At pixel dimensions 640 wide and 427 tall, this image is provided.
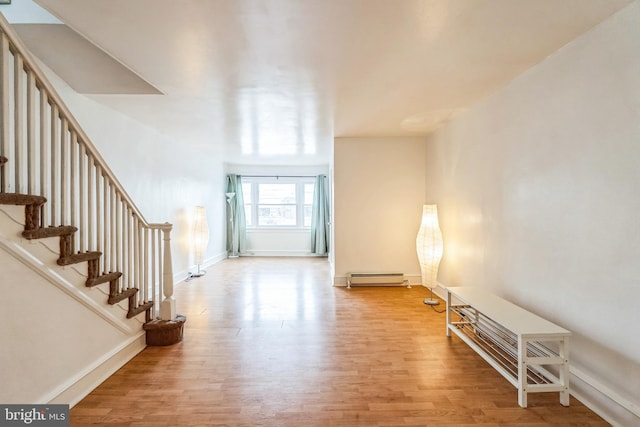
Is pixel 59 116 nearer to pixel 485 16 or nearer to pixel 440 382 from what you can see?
pixel 485 16

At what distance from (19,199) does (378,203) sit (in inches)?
153

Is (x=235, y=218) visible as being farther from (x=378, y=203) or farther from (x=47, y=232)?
(x=47, y=232)

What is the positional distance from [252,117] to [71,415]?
9.79ft

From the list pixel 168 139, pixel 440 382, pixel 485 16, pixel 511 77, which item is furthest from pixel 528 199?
pixel 168 139

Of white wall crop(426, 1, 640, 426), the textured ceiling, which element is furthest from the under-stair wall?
white wall crop(426, 1, 640, 426)

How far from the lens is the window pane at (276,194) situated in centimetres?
760

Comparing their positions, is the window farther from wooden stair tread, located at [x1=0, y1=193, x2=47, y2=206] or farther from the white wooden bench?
wooden stair tread, located at [x1=0, y1=193, x2=47, y2=206]

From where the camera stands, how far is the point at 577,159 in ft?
6.05

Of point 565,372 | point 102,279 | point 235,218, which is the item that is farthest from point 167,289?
point 235,218

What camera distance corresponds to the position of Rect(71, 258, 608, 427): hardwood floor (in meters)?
1.67

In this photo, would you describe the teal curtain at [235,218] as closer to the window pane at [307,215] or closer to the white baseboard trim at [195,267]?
the white baseboard trim at [195,267]

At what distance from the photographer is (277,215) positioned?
25.0 ft

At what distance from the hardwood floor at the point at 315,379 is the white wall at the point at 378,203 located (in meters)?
1.12

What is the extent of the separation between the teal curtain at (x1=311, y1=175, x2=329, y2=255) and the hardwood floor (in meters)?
3.90
